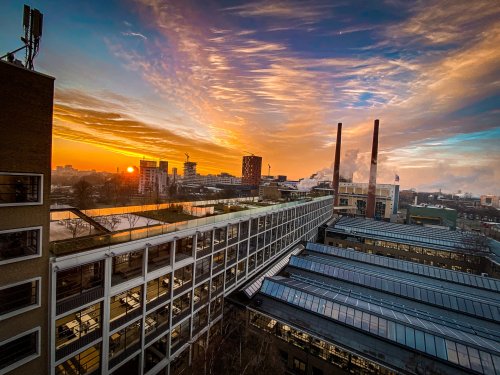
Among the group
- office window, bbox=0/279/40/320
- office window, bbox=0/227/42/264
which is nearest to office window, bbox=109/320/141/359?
office window, bbox=0/279/40/320

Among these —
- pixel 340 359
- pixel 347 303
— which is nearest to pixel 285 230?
pixel 347 303

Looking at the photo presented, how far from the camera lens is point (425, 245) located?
188 ft

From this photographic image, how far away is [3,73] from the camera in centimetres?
1232

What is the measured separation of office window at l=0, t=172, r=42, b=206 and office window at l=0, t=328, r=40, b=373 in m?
7.94

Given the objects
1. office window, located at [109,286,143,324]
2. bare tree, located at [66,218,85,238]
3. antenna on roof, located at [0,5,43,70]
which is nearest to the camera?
antenna on roof, located at [0,5,43,70]

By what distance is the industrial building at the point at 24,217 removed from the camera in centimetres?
1277

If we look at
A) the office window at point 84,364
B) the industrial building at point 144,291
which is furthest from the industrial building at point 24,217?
the office window at point 84,364

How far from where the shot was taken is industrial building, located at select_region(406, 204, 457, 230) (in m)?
101

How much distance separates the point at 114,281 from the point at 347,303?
78.0 feet

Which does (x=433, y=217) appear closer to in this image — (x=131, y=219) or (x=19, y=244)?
(x=131, y=219)

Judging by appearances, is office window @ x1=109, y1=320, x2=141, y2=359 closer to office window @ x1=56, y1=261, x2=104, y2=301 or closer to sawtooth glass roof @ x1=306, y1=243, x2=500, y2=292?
office window @ x1=56, y1=261, x2=104, y2=301

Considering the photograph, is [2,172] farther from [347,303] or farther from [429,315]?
[429,315]

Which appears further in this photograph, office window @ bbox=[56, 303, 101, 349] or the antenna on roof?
office window @ bbox=[56, 303, 101, 349]

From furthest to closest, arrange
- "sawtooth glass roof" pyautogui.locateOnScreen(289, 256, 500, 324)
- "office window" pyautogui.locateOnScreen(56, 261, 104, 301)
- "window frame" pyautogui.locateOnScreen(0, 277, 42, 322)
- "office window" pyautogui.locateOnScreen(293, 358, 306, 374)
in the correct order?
"sawtooth glass roof" pyautogui.locateOnScreen(289, 256, 500, 324), "office window" pyautogui.locateOnScreen(293, 358, 306, 374), "office window" pyautogui.locateOnScreen(56, 261, 104, 301), "window frame" pyautogui.locateOnScreen(0, 277, 42, 322)
